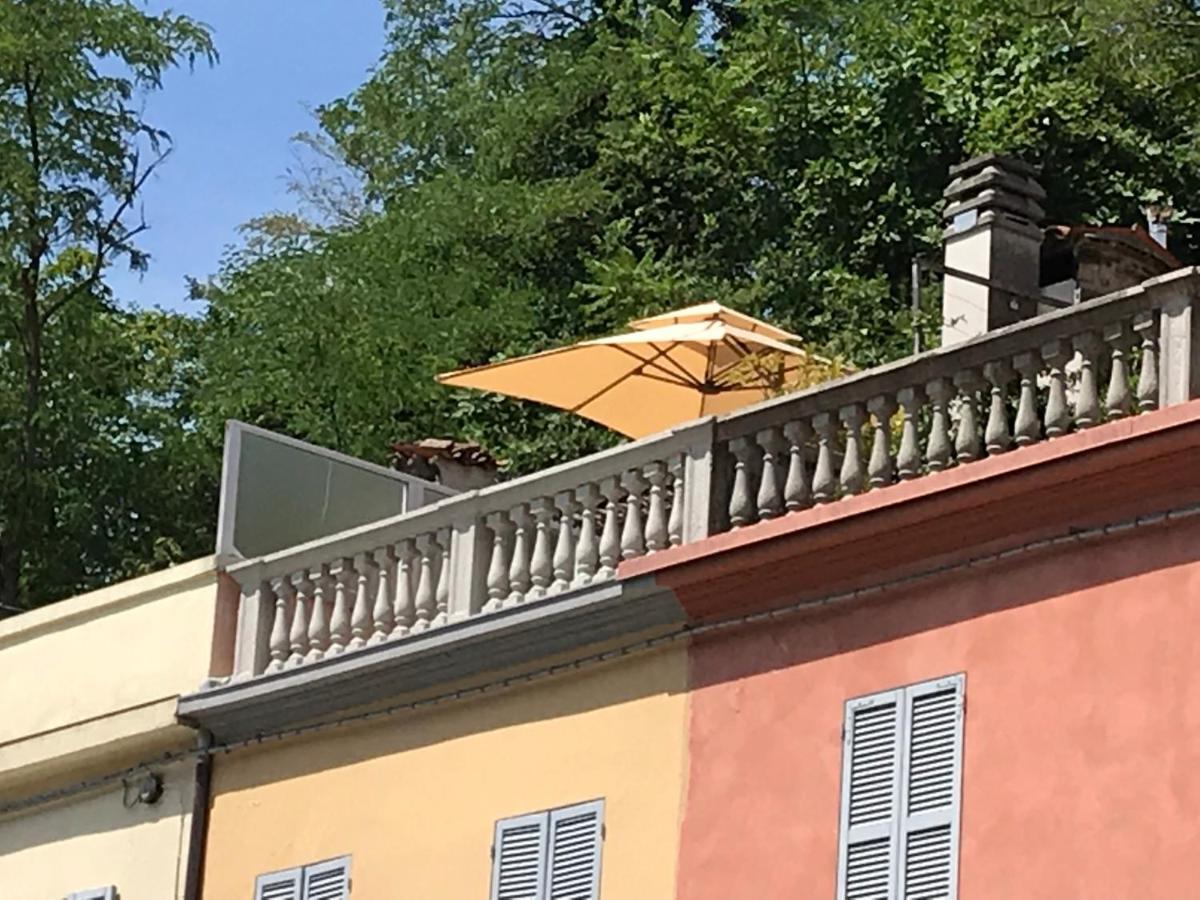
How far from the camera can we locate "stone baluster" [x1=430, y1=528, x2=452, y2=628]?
59.9 ft

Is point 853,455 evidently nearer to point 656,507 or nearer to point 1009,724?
point 656,507

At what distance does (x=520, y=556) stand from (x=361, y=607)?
57.2 inches

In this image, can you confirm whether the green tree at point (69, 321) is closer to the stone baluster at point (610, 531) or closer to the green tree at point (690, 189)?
the green tree at point (690, 189)

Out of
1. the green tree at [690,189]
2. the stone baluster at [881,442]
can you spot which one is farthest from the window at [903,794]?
the green tree at [690,189]

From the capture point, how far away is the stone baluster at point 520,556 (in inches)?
697

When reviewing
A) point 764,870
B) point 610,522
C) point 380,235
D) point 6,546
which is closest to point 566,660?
point 610,522

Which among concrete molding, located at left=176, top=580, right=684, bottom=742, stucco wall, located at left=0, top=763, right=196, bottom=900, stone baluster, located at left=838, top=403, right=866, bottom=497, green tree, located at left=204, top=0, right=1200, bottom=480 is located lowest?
stucco wall, located at left=0, top=763, right=196, bottom=900

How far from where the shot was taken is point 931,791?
15.0 m

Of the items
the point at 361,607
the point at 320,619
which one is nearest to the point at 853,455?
the point at 361,607

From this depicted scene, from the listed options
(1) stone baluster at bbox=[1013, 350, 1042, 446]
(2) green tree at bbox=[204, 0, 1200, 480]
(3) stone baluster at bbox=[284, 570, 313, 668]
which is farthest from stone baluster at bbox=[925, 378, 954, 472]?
(2) green tree at bbox=[204, 0, 1200, 480]

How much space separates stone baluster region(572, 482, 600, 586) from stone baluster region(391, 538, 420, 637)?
155 centimetres

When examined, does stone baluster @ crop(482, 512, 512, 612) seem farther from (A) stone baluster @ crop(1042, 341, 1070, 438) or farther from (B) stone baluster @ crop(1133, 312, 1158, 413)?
(B) stone baluster @ crop(1133, 312, 1158, 413)

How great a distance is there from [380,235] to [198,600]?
17.0m

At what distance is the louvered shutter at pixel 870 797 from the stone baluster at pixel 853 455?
3.61 ft
